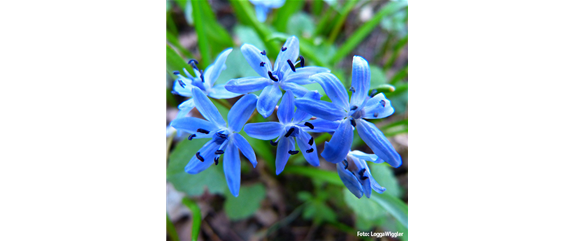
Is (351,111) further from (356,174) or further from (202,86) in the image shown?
(202,86)

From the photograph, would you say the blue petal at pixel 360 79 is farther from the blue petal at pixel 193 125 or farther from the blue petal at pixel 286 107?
the blue petal at pixel 193 125

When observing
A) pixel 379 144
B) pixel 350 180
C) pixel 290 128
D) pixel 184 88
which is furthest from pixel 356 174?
pixel 184 88

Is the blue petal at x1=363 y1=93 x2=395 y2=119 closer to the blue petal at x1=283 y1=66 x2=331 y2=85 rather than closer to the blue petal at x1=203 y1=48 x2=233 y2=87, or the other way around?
the blue petal at x1=283 y1=66 x2=331 y2=85

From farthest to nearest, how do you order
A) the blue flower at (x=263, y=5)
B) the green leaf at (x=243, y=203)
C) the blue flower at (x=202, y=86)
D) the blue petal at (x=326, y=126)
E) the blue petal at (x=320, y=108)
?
the blue flower at (x=263, y=5) → the green leaf at (x=243, y=203) → the blue flower at (x=202, y=86) → the blue petal at (x=326, y=126) → the blue petal at (x=320, y=108)

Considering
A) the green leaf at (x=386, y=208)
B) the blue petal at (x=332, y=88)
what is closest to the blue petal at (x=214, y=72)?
the blue petal at (x=332, y=88)

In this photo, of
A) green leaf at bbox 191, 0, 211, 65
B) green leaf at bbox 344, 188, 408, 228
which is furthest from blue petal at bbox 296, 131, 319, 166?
green leaf at bbox 191, 0, 211, 65

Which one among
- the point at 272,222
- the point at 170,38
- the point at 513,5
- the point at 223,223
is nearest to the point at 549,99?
the point at 513,5
